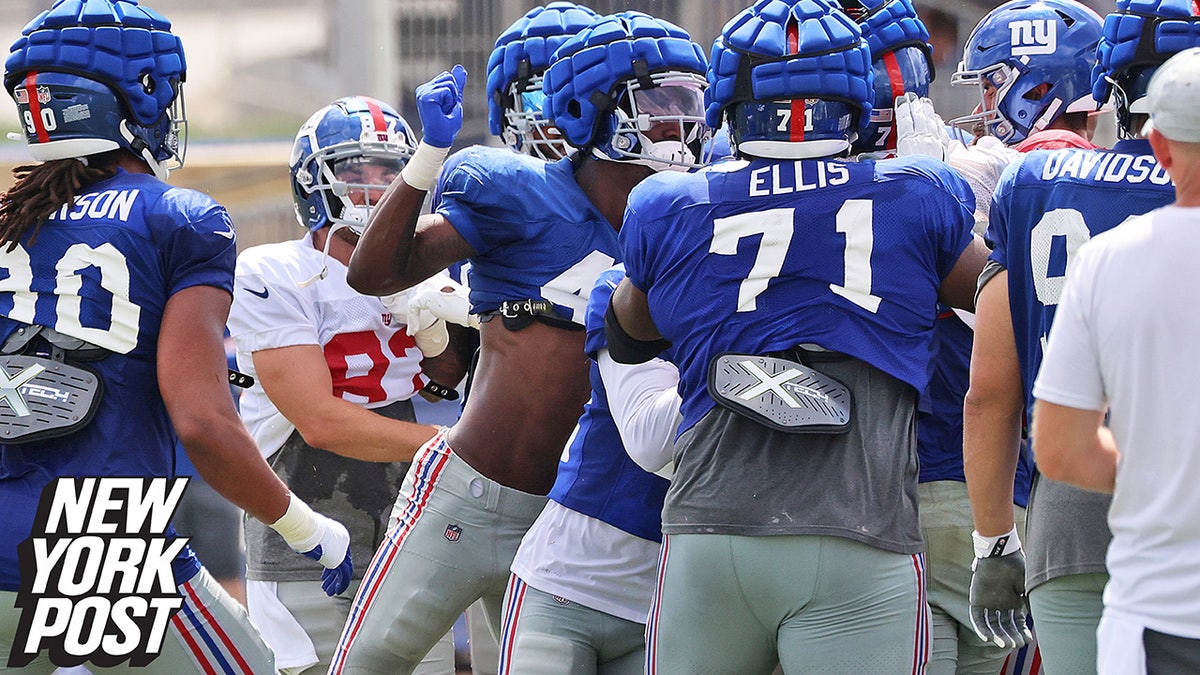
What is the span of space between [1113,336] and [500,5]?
764cm

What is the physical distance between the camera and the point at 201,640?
3314 millimetres

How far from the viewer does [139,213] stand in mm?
3396

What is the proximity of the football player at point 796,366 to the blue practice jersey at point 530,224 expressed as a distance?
61cm

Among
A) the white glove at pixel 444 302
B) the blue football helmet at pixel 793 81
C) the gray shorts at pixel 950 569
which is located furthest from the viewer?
the white glove at pixel 444 302

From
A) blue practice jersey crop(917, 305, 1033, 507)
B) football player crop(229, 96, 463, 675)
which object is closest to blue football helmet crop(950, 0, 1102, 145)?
blue practice jersey crop(917, 305, 1033, 507)

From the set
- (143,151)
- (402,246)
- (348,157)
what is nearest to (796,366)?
(402,246)

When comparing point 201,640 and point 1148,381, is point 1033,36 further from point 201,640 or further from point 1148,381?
point 201,640

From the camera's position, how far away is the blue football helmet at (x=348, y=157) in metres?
4.82

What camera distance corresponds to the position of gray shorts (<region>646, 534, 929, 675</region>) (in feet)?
9.55

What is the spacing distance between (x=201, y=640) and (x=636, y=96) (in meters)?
1.51

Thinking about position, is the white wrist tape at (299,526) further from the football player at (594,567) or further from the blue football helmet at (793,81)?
the blue football helmet at (793,81)

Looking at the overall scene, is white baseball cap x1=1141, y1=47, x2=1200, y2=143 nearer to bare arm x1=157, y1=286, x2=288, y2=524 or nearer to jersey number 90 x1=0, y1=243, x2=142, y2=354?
bare arm x1=157, y1=286, x2=288, y2=524

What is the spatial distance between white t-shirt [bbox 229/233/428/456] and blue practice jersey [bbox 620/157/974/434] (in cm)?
180

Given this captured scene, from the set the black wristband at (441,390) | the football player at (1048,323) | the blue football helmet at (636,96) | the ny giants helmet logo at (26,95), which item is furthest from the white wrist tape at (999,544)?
the ny giants helmet logo at (26,95)
